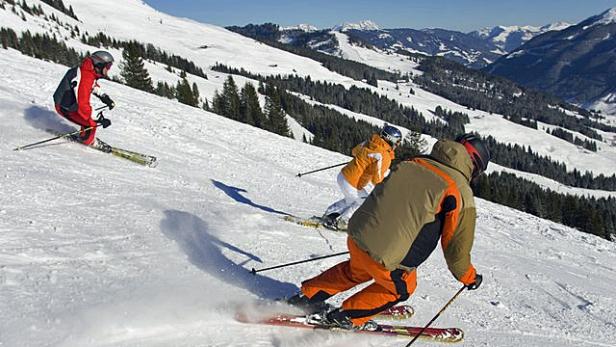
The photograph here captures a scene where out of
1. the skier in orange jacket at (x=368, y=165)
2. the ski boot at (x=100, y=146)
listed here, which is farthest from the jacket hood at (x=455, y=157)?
the ski boot at (x=100, y=146)

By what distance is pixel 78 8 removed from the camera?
179 metres

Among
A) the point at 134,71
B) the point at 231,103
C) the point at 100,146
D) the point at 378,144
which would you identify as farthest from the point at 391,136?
the point at 231,103

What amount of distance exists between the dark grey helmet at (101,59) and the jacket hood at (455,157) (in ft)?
28.8

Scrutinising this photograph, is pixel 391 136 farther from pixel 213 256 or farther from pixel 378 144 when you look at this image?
pixel 213 256

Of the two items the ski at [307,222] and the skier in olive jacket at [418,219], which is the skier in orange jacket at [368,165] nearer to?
the ski at [307,222]

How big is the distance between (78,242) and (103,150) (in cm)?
576

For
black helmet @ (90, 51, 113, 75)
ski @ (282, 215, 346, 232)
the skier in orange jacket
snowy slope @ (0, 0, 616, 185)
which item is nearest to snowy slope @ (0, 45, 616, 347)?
ski @ (282, 215, 346, 232)

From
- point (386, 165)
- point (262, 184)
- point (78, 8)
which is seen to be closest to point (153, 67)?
point (262, 184)

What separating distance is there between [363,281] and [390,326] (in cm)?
102

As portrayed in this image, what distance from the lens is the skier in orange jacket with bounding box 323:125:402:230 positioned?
27.2 ft

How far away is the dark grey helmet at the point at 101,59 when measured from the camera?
33.3 ft

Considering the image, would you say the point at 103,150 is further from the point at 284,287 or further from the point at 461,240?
the point at 461,240

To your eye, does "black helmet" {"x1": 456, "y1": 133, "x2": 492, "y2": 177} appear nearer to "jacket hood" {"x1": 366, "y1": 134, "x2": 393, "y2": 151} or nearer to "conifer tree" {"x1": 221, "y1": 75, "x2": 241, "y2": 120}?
"jacket hood" {"x1": 366, "y1": 134, "x2": 393, "y2": 151}

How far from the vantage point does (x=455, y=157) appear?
12.9 feet
